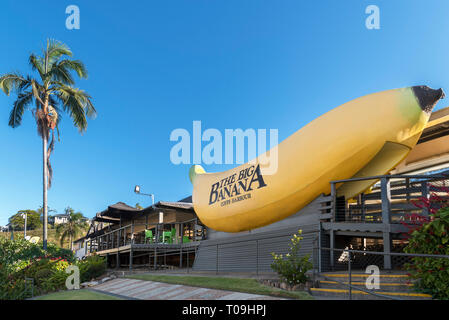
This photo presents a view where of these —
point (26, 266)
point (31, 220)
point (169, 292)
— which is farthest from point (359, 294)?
point (31, 220)

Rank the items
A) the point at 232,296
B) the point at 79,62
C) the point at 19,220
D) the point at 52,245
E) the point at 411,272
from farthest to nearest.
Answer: the point at 19,220
the point at 79,62
the point at 52,245
the point at 232,296
the point at 411,272

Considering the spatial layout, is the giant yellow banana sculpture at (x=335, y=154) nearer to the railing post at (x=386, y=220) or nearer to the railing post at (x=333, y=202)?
the railing post at (x=333, y=202)

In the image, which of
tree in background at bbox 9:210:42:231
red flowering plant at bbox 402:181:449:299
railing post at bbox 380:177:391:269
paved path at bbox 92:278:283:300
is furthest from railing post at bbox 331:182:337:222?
tree in background at bbox 9:210:42:231

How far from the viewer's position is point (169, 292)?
33.2 feet

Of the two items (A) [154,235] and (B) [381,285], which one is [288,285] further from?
(A) [154,235]

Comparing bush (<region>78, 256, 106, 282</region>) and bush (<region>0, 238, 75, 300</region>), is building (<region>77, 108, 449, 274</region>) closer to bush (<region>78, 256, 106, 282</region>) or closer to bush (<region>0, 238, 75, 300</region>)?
bush (<region>78, 256, 106, 282</region>)

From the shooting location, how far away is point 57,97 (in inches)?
920

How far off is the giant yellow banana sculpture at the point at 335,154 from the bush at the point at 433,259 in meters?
3.22

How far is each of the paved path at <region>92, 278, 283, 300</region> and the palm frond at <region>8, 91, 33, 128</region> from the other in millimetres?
14310

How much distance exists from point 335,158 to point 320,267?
2.73 metres

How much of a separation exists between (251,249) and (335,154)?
426 centimetres

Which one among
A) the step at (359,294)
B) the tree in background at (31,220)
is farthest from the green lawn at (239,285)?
the tree in background at (31,220)
